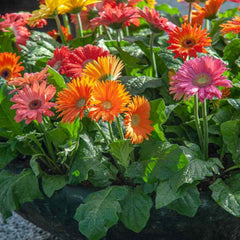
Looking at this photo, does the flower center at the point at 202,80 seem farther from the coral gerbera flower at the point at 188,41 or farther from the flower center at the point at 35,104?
the flower center at the point at 35,104

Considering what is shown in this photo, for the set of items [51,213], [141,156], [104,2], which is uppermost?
[104,2]

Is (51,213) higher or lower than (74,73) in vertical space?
lower

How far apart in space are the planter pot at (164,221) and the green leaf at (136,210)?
0.03 metres

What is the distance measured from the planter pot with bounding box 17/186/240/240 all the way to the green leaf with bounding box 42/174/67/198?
0.06 ft

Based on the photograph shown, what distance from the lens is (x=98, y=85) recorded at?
2.60ft

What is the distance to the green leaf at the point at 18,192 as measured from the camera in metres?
0.99

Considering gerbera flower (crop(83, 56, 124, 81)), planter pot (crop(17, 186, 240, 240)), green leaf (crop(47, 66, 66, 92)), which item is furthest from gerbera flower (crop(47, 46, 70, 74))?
planter pot (crop(17, 186, 240, 240))

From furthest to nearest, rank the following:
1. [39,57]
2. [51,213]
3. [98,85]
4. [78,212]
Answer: [39,57] → [51,213] → [78,212] → [98,85]

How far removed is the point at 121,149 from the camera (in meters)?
0.89

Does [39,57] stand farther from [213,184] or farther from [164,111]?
[213,184]

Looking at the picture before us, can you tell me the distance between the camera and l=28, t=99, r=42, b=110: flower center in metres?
0.84

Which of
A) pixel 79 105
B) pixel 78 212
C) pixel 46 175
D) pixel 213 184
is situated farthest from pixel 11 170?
pixel 213 184

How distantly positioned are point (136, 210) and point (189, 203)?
0.36ft

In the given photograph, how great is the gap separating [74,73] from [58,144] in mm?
169
